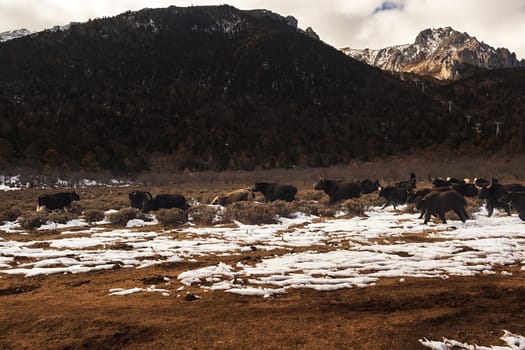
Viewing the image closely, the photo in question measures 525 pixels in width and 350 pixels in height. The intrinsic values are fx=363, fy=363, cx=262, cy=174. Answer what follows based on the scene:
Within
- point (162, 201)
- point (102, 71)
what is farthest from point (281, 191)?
point (102, 71)

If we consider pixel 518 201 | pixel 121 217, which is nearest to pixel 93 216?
pixel 121 217

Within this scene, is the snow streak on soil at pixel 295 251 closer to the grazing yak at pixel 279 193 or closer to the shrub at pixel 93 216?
the shrub at pixel 93 216

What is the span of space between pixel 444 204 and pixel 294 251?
7.17 meters

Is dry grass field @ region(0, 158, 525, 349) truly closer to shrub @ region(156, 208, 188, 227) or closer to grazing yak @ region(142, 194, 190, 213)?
shrub @ region(156, 208, 188, 227)

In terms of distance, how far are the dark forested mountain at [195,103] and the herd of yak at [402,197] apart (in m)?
44.1

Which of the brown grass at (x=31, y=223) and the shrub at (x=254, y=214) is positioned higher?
the shrub at (x=254, y=214)

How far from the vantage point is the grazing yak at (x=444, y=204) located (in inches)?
536

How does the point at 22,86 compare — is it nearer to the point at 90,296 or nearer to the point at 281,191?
the point at 281,191

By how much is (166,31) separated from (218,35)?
65.2 feet

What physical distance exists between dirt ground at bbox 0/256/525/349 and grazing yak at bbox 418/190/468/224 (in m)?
7.02

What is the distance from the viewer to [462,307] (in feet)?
17.3

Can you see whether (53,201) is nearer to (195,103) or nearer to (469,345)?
(469,345)

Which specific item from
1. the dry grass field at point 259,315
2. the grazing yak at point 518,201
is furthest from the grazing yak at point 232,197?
the dry grass field at point 259,315

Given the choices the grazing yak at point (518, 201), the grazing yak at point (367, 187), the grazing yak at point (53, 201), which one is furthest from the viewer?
the grazing yak at point (367, 187)
